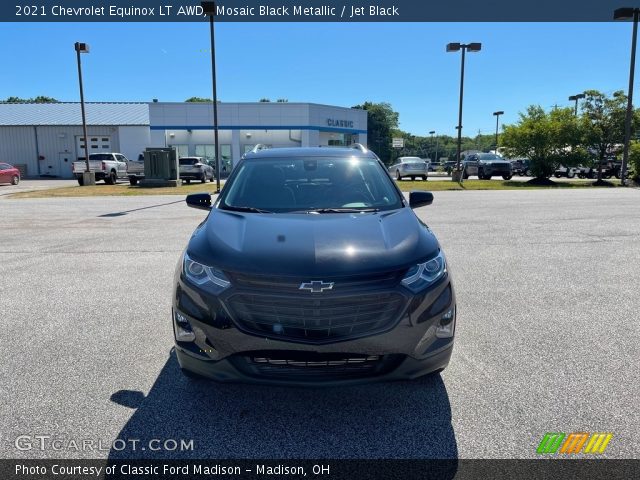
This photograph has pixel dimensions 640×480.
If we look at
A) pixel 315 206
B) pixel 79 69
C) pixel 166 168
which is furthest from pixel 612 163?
pixel 315 206

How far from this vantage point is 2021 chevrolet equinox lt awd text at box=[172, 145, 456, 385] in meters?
2.68

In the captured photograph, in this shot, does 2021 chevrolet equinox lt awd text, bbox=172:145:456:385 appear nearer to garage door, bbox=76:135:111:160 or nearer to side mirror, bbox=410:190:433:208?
side mirror, bbox=410:190:433:208

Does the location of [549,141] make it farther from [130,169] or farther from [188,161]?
[130,169]

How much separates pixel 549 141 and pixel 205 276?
29434 mm

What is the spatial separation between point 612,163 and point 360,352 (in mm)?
40350

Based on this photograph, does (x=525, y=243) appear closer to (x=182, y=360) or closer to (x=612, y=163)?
(x=182, y=360)

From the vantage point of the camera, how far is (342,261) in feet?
9.15

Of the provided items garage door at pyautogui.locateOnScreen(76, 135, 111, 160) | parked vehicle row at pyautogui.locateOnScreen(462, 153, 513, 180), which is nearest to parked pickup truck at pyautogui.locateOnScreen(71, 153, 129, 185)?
garage door at pyautogui.locateOnScreen(76, 135, 111, 160)

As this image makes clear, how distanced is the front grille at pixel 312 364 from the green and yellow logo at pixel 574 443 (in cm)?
97

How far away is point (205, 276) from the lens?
2.87 m

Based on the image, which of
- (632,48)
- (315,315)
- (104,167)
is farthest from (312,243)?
(632,48)

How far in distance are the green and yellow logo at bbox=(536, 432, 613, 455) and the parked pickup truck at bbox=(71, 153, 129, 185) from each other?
29570 millimetres

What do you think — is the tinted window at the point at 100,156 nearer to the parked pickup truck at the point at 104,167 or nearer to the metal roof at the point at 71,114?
the parked pickup truck at the point at 104,167

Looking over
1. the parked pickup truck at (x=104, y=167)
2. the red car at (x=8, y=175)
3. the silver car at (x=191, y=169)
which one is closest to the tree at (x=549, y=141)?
the silver car at (x=191, y=169)
